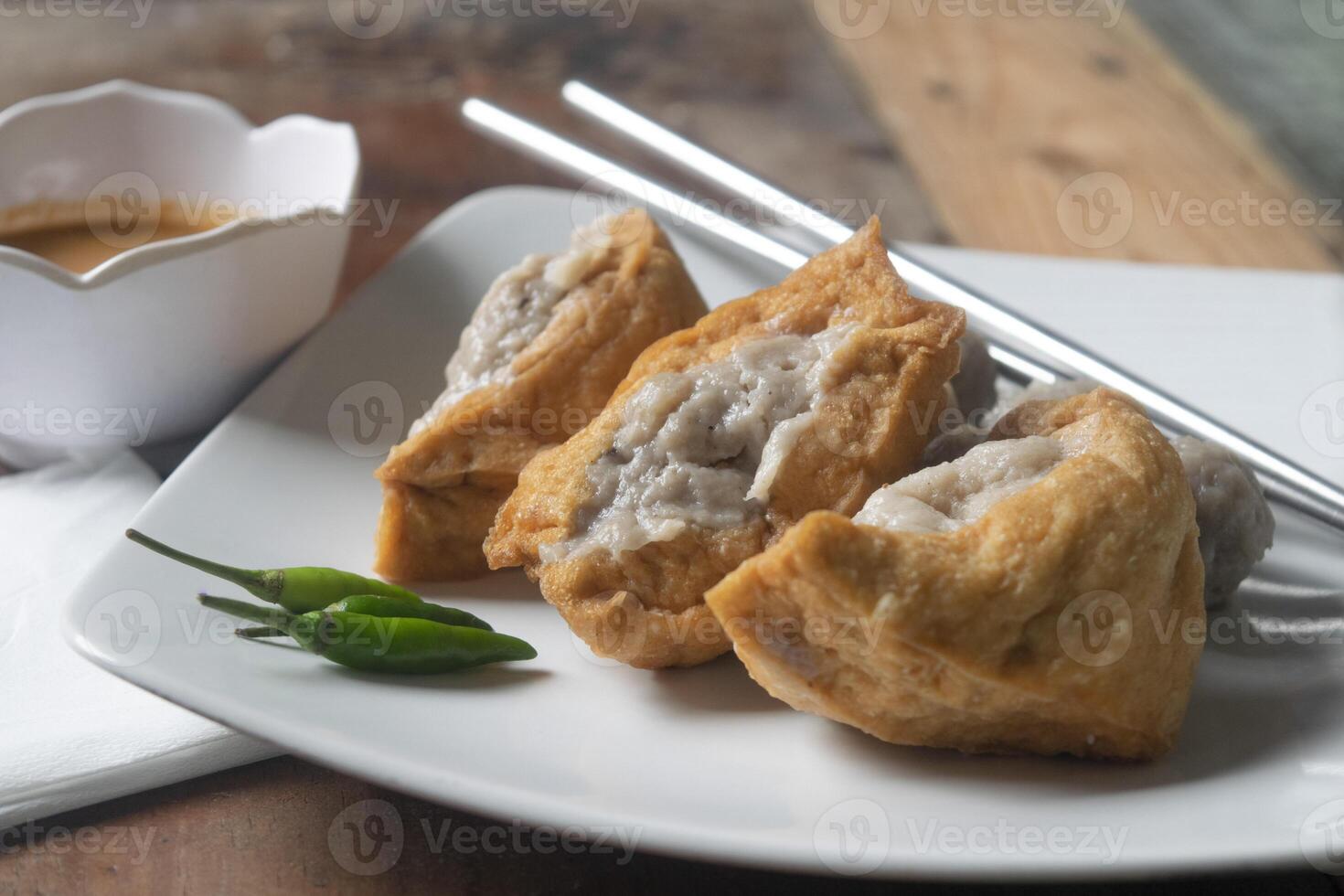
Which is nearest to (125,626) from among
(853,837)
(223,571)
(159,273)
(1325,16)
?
(223,571)

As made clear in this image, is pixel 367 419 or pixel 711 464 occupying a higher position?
pixel 711 464

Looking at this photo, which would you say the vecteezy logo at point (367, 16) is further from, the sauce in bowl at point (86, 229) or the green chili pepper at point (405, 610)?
the green chili pepper at point (405, 610)

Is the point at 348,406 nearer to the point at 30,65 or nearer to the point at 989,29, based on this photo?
the point at 30,65

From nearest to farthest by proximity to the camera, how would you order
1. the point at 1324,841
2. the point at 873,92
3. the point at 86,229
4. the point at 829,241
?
the point at 1324,841 → the point at 829,241 → the point at 86,229 → the point at 873,92

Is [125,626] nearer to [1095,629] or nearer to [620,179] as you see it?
[1095,629]

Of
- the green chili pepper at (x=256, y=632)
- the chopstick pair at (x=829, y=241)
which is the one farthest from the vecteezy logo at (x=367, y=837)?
the chopstick pair at (x=829, y=241)

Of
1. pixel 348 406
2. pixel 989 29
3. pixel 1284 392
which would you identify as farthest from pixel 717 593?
pixel 989 29

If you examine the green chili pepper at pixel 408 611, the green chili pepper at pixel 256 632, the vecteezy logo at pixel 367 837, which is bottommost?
the vecteezy logo at pixel 367 837
